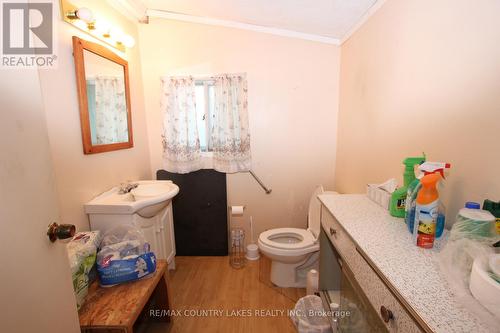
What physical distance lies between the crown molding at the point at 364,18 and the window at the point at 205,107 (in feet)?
4.14

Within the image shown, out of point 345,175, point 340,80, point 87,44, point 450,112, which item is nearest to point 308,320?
point 345,175

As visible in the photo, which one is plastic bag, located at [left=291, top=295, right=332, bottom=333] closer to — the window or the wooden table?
the wooden table

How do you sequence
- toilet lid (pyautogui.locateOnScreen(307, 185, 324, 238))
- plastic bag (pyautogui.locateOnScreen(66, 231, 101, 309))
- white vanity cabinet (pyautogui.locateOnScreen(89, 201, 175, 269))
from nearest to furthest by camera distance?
plastic bag (pyautogui.locateOnScreen(66, 231, 101, 309)), white vanity cabinet (pyautogui.locateOnScreen(89, 201, 175, 269)), toilet lid (pyautogui.locateOnScreen(307, 185, 324, 238))

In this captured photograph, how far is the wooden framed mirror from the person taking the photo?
4.92ft

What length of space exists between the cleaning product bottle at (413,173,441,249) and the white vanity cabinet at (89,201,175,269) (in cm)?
157

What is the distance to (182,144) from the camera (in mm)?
2312

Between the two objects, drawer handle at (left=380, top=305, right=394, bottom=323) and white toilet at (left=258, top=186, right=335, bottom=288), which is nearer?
drawer handle at (left=380, top=305, right=394, bottom=323)

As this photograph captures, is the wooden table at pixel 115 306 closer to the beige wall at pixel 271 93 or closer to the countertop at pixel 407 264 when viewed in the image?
the countertop at pixel 407 264

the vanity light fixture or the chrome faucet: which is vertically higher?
the vanity light fixture

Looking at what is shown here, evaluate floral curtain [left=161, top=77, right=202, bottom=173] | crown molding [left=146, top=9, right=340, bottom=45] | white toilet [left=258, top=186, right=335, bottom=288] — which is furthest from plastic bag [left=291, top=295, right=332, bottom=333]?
crown molding [left=146, top=9, right=340, bottom=45]

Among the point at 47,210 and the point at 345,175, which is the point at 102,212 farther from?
the point at 345,175

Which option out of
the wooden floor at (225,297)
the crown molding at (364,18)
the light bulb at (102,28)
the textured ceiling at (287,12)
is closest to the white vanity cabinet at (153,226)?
the wooden floor at (225,297)

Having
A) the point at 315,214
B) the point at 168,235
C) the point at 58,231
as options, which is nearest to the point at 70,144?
the point at 58,231

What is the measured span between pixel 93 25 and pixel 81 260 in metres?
1.45
